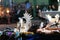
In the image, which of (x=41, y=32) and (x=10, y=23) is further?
(x=10, y=23)

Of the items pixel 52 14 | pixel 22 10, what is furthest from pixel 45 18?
pixel 22 10

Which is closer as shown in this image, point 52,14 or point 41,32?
point 41,32

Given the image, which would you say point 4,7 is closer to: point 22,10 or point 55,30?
point 22,10

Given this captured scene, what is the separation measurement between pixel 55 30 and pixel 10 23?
0.66 metres

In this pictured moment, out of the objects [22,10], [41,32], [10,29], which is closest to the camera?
[41,32]

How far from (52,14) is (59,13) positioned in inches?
3.7

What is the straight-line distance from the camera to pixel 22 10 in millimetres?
3043

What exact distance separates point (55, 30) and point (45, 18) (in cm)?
36

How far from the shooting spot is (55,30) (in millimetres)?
2621

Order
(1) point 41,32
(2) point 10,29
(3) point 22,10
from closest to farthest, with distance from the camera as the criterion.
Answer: (1) point 41,32 → (2) point 10,29 → (3) point 22,10

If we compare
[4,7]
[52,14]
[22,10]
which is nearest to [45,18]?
[52,14]

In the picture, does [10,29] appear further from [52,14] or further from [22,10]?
[52,14]

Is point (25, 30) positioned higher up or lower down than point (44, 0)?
lower down

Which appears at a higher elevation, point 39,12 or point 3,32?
point 39,12
